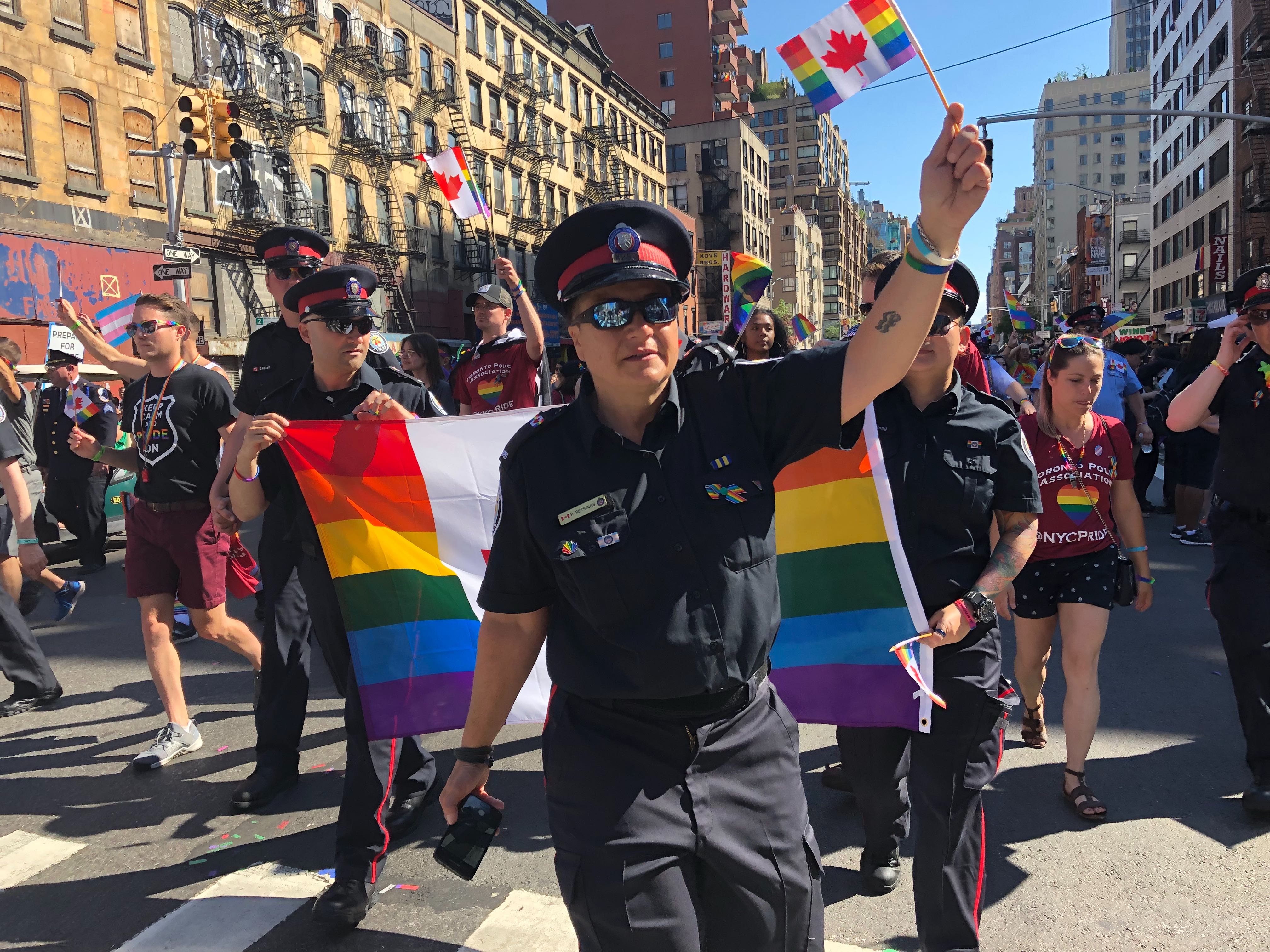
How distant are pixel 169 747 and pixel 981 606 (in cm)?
412

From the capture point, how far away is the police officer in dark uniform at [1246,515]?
12.8 ft

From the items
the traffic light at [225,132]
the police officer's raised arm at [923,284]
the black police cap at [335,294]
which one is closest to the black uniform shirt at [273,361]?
the black police cap at [335,294]

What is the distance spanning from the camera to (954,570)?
2980mm

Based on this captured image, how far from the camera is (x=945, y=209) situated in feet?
5.85

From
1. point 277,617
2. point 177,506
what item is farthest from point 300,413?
point 177,506

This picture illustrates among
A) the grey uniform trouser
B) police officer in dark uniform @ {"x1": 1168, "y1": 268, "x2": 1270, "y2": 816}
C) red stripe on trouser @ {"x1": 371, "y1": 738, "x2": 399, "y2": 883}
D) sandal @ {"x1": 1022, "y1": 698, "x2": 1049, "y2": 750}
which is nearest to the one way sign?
red stripe on trouser @ {"x1": 371, "y1": 738, "x2": 399, "y2": 883}

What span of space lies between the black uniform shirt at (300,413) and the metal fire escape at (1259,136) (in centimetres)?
4575

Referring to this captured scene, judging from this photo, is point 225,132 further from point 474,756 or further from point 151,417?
point 474,756

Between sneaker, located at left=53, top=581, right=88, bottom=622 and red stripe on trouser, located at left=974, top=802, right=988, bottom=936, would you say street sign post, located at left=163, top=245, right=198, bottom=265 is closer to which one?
sneaker, located at left=53, top=581, right=88, bottom=622

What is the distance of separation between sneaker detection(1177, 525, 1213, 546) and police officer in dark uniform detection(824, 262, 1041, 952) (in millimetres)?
7803

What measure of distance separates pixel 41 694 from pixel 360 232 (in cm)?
2810

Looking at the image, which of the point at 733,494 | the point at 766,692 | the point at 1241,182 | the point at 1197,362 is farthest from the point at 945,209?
the point at 1241,182

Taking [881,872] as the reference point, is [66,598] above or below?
above

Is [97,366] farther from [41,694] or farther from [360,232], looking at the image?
[41,694]
